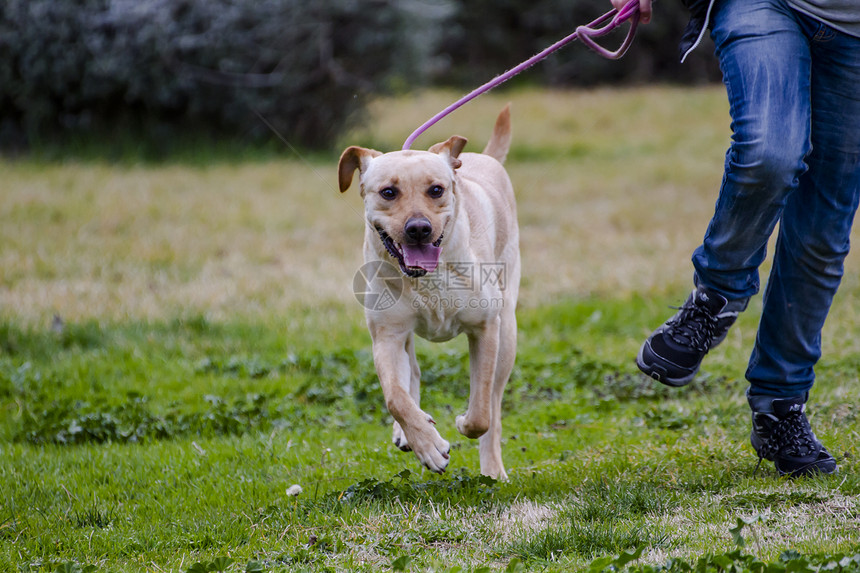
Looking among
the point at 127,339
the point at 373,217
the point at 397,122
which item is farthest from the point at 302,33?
the point at 373,217

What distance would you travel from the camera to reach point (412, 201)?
3.80 meters

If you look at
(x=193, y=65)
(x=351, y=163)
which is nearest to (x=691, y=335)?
(x=351, y=163)

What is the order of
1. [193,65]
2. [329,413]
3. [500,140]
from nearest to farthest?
[500,140] < [329,413] < [193,65]

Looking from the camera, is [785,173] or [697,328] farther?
[697,328]

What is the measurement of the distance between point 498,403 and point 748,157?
5.91 ft

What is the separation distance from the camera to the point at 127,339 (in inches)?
270

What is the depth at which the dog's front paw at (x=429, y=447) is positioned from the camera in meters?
3.74

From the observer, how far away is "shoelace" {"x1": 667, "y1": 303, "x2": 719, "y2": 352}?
383 cm

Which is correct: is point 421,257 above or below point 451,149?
below

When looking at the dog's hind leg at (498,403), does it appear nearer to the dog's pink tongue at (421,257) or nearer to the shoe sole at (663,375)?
the shoe sole at (663,375)

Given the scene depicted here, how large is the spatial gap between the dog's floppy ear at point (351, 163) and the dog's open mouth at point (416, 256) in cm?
47

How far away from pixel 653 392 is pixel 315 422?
2.09 meters

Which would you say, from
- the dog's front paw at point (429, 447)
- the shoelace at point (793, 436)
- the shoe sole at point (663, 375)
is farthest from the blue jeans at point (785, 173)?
the dog's front paw at point (429, 447)

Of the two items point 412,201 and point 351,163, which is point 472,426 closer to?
point 412,201
